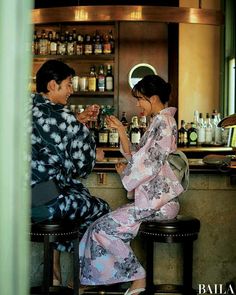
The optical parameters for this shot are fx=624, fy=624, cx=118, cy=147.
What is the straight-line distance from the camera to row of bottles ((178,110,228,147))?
22.5 ft

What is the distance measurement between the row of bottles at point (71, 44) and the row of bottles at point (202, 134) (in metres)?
1.38

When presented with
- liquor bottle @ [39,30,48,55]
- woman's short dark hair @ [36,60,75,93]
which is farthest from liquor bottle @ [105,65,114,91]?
woman's short dark hair @ [36,60,75,93]

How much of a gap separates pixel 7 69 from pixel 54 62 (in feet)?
7.75

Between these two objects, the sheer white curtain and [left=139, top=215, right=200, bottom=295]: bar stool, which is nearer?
the sheer white curtain

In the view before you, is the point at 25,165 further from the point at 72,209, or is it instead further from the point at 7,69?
the point at 72,209

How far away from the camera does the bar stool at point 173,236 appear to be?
11.2 ft

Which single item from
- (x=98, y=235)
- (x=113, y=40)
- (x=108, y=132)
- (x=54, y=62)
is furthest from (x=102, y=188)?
(x=113, y=40)

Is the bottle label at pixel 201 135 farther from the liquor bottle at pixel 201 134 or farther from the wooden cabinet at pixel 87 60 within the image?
the wooden cabinet at pixel 87 60

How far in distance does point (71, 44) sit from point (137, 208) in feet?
13.7

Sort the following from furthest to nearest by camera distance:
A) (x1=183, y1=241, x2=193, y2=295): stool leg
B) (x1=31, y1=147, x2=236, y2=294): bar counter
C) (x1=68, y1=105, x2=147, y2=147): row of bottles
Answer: (x1=68, y1=105, x2=147, y2=147): row of bottles < (x1=31, y1=147, x2=236, y2=294): bar counter < (x1=183, y1=241, x2=193, y2=295): stool leg

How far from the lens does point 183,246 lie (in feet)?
13.1

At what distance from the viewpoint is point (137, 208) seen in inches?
141

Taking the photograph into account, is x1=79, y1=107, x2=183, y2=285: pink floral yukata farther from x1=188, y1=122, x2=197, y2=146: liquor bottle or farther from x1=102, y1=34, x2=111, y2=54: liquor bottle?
x1=102, y1=34, x2=111, y2=54: liquor bottle

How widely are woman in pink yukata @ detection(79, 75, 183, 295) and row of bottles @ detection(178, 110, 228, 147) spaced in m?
3.22
